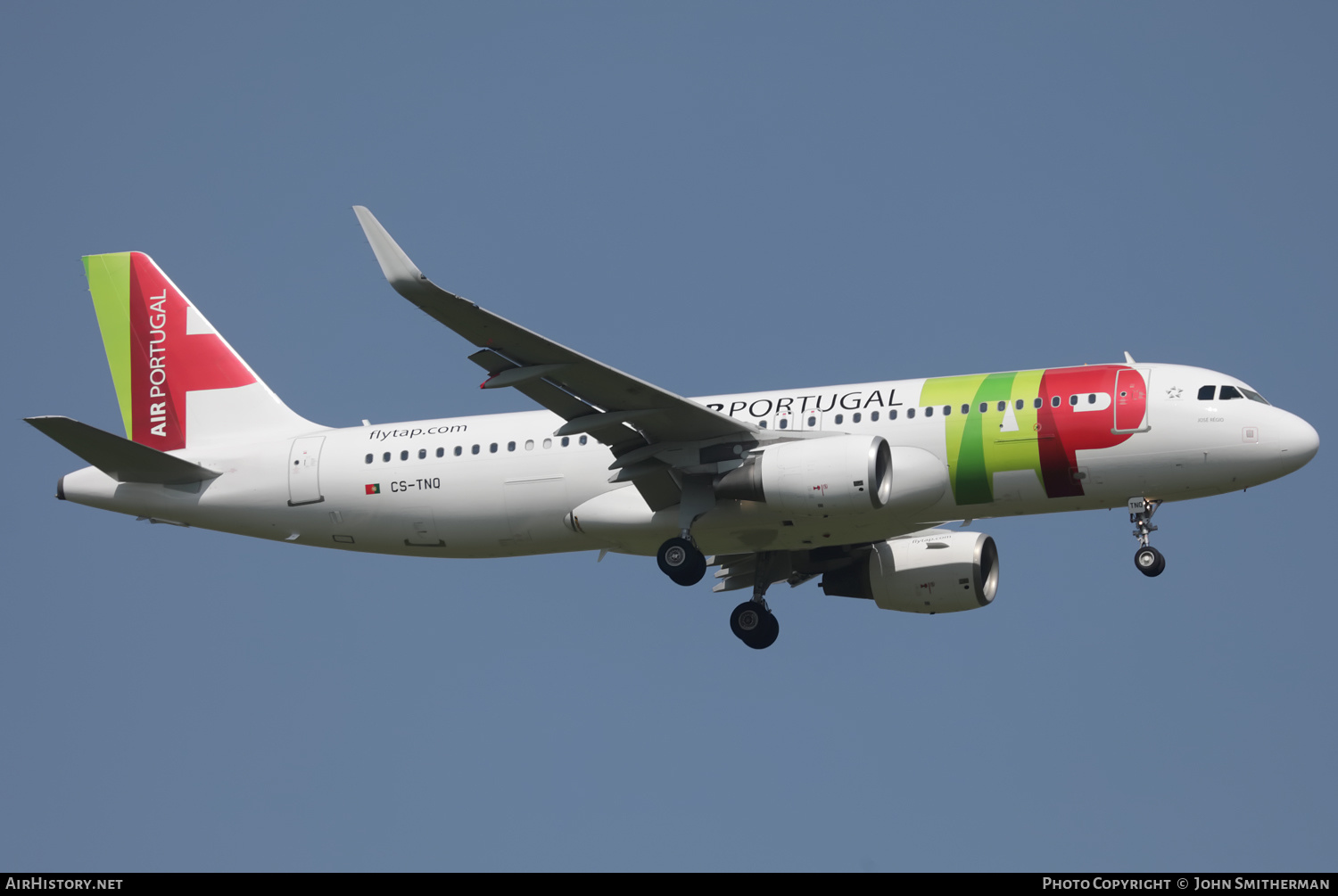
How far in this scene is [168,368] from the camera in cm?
4081

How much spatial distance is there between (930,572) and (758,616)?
402 cm

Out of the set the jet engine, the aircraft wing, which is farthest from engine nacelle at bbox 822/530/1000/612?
the aircraft wing

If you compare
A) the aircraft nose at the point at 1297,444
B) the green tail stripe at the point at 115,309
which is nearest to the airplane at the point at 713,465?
the aircraft nose at the point at 1297,444

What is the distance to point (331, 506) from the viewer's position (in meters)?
37.6

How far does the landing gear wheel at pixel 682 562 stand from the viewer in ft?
113

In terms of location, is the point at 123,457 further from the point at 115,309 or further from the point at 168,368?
the point at 115,309

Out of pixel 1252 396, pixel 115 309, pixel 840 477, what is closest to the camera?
pixel 840 477

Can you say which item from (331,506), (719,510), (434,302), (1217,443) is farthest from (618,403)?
(1217,443)

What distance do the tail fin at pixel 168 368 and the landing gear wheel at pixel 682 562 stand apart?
10173mm

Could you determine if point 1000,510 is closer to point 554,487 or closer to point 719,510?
point 719,510

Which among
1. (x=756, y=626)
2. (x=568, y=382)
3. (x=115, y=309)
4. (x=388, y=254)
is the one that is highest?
(x=115, y=309)

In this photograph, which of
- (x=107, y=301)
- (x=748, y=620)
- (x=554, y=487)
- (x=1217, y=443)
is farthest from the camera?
(x=107, y=301)

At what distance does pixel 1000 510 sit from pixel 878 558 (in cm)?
474

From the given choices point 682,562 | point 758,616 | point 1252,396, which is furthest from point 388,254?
point 1252,396
